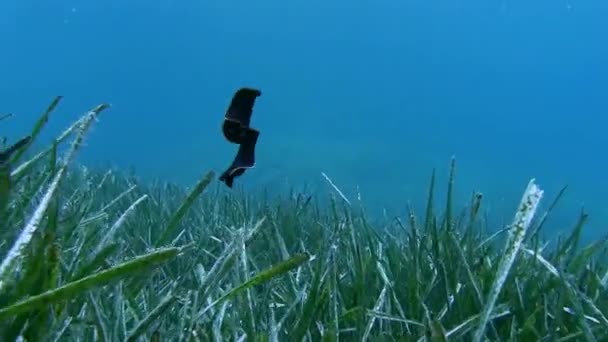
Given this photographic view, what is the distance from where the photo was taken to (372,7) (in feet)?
276

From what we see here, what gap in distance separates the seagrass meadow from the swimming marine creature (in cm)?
13

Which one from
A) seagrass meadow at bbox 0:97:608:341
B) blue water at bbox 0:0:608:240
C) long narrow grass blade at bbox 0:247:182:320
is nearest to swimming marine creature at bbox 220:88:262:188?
seagrass meadow at bbox 0:97:608:341

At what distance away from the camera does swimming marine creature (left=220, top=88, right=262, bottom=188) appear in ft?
4.04

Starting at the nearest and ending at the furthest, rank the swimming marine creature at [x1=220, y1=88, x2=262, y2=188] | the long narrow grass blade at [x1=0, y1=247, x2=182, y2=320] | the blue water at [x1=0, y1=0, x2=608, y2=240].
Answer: the long narrow grass blade at [x1=0, y1=247, x2=182, y2=320], the swimming marine creature at [x1=220, y1=88, x2=262, y2=188], the blue water at [x1=0, y1=0, x2=608, y2=240]

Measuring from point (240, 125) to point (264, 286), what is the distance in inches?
20.4

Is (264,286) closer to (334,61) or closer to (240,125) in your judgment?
(240,125)

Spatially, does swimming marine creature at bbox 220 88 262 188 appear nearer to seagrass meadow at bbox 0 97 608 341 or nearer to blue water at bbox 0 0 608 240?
seagrass meadow at bbox 0 97 608 341

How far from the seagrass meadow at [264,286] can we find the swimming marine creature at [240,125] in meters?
0.13

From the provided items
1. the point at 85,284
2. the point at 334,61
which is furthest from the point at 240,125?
the point at 334,61

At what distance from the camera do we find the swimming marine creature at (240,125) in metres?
1.23

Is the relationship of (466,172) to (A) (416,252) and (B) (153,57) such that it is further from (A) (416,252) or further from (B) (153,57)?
(B) (153,57)

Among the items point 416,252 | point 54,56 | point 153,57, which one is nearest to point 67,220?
point 416,252

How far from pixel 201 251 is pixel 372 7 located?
276 ft

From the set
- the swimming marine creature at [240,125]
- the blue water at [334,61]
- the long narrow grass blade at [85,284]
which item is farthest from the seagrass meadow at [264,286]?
the blue water at [334,61]
